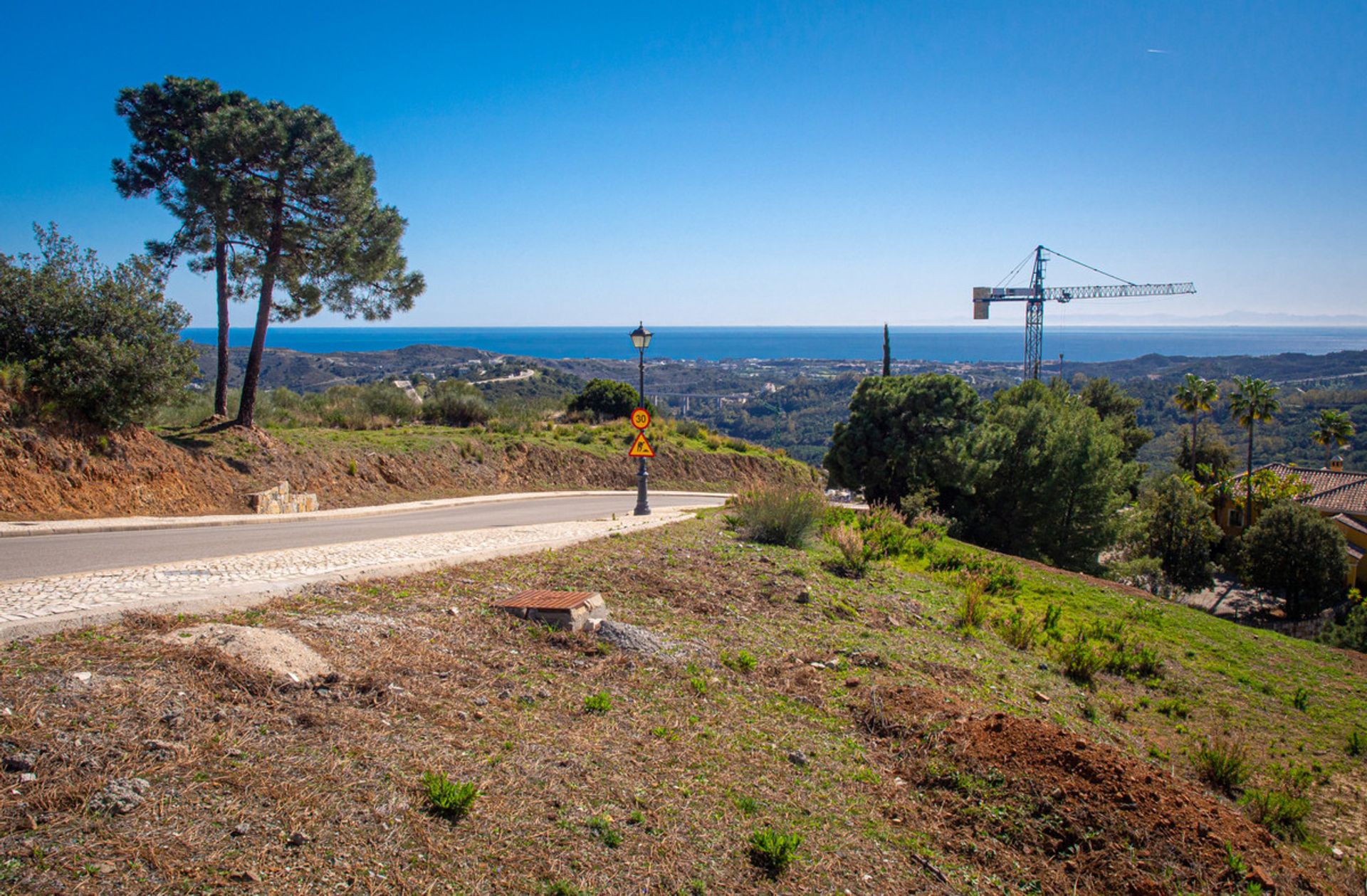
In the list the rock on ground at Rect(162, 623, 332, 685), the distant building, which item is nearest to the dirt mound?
the rock on ground at Rect(162, 623, 332, 685)

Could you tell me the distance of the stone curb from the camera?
1252cm

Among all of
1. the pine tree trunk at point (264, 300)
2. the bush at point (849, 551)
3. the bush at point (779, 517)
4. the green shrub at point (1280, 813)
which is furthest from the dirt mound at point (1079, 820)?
the pine tree trunk at point (264, 300)

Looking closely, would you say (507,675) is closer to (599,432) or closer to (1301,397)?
(599,432)

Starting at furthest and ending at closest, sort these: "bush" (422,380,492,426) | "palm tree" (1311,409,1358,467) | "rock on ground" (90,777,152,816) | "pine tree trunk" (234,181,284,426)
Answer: "palm tree" (1311,409,1358,467) → "bush" (422,380,492,426) → "pine tree trunk" (234,181,284,426) → "rock on ground" (90,777,152,816)

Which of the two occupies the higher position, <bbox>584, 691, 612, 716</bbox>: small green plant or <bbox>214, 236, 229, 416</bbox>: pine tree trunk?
<bbox>214, 236, 229, 416</bbox>: pine tree trunk

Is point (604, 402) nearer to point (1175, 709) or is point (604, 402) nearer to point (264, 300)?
point (264, 300)

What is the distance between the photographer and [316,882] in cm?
358

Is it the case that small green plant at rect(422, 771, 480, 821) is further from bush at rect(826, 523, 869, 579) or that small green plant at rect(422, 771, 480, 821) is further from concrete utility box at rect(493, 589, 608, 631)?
bush at rect(826, 523, 869, 579)

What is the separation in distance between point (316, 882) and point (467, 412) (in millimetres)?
29828

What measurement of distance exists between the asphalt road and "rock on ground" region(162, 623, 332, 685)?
4153 mm

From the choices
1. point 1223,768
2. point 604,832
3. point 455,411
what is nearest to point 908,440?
point 455,411

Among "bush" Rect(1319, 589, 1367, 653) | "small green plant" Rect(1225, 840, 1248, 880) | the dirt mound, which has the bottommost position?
"bush" Rect(1319, 589, 1367, 653)

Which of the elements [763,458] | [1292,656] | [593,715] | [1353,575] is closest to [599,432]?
[763,458]

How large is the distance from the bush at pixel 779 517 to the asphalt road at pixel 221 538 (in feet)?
19.1
